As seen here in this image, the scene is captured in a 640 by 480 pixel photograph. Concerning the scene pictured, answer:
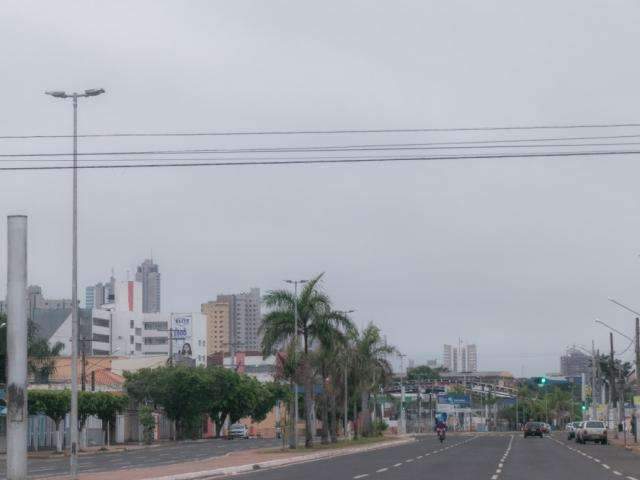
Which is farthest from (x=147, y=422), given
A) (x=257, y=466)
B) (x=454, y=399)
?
(x=454, y=399)

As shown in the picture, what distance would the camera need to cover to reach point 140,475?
3347 cm

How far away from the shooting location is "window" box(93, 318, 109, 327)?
159262 millimetres

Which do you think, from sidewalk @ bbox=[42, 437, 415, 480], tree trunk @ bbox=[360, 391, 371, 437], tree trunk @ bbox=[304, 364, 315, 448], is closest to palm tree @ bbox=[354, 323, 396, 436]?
tree trunk @ bbox=[360, 391, 371, 437]

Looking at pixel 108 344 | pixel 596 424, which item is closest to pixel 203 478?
Result: pixel 596 424

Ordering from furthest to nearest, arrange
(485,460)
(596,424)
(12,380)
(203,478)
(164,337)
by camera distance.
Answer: (164,337) → (596,424) → (485,460) → (203,478) → (12,380)

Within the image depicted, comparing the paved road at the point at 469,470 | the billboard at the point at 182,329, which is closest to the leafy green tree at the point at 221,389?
the paved road at the point at 469,470

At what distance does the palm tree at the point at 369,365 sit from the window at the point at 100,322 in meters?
72.8

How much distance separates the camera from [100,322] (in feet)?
527

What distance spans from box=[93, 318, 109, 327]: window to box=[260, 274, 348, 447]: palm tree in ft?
335

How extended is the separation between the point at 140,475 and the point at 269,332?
2743cm

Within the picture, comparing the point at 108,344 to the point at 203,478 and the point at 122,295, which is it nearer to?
the point at 122,295

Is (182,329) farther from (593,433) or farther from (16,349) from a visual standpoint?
(16,349)

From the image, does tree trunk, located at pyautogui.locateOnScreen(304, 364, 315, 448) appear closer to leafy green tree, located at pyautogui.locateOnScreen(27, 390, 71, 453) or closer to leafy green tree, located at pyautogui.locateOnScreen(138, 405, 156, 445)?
leafy green tree, located at pyautogui.locateOnScreen(27, 390, 71, 453)

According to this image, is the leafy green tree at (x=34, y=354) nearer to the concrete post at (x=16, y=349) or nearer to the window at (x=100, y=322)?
the concrete post at (x=16, y=349)
